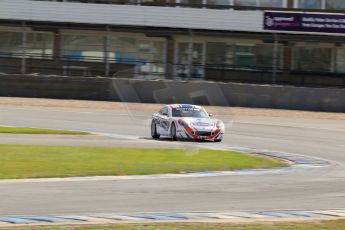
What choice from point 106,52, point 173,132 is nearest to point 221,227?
point 173,132

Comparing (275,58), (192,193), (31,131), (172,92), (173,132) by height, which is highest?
(275,58)

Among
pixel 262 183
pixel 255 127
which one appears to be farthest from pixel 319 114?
pixel 262 183

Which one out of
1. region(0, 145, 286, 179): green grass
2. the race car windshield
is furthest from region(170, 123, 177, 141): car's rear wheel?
region(0, 145, 286, 179): green grass

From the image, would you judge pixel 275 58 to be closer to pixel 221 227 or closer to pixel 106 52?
pixel 106 52

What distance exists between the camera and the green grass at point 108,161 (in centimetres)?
1527

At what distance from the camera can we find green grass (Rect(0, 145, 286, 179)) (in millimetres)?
15266

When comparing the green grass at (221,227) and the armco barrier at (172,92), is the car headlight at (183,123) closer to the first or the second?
the armco barrier at (172,92)

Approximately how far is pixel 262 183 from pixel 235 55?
1364 inches

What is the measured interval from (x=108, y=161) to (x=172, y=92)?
72.7 ft

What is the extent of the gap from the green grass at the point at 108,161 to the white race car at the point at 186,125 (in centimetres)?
298

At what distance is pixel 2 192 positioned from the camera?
1189 centimetres

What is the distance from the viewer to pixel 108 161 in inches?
687

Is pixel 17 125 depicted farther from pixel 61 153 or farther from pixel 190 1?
pixel 190 1

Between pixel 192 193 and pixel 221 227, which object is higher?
pixel 221 227
